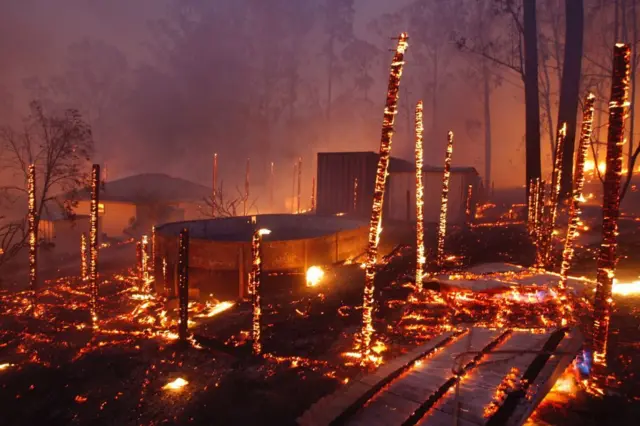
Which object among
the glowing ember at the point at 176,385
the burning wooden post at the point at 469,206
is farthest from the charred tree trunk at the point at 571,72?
the glowing ember at the point at 176,385

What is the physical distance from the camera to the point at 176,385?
17.7ft

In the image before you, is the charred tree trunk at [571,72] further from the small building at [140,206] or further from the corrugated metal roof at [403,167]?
Answer: the small building at [140,206]

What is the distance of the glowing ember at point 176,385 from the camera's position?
5328mm

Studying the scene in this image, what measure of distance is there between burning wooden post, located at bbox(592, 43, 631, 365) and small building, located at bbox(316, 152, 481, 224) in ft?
47.9

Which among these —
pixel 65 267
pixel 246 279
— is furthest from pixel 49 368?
pixel 65 267

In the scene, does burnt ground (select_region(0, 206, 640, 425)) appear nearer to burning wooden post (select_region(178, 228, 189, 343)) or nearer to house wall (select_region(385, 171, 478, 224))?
burning wooden post (select_region(178, 228, 189, 343))

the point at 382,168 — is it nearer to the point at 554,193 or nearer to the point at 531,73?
the point at 554,193

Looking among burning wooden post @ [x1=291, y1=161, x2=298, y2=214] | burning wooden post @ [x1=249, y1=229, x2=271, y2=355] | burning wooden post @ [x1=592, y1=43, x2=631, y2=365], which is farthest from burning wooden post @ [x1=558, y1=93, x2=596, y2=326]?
burning wooden post @ [x1=291, y1=161, x2=298, y2=214]

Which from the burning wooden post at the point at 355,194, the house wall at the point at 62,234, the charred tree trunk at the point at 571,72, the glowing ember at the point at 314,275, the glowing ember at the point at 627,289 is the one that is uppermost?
the charred tree trunk at the point at 571,72

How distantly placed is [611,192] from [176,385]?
19.0 feet

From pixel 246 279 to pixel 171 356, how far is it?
492 centimetres

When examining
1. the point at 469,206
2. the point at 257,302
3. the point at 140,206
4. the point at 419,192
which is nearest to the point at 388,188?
the point at 469,206

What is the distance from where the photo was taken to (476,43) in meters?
39.7

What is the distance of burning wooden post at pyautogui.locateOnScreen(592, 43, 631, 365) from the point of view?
4074 millimetres
